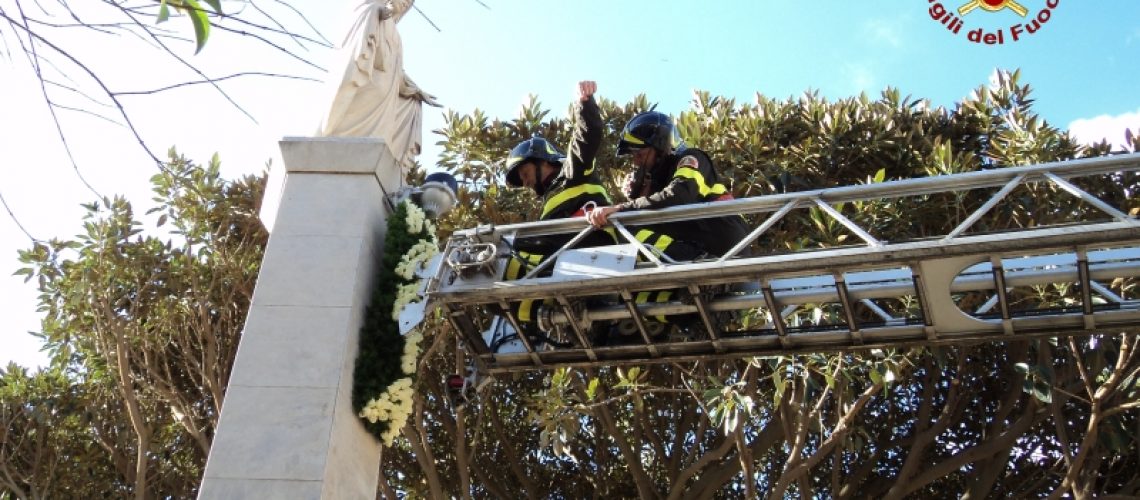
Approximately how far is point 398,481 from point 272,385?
27.8 ft

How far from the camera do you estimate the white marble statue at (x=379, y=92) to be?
26.7 feet

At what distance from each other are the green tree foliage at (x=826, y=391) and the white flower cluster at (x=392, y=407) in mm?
3700

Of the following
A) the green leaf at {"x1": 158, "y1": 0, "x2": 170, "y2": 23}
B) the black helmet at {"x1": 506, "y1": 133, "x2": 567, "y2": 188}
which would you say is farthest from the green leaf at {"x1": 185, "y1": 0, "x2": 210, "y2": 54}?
the black helmet at {"x1": 506, "y1": 133, "x2": 567, "y2": 188}

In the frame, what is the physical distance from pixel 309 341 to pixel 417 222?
1.21 metres

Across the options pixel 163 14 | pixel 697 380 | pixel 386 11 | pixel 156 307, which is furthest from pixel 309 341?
pixel 156 307

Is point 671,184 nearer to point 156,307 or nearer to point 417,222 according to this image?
Result: point 417,222

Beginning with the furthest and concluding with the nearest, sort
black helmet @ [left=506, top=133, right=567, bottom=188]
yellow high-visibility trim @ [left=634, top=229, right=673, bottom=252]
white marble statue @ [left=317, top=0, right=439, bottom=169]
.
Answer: white marble statue @ [left=317, top=0, right=439, bottom=169]
black helmet @ [left=506, top=133, right=567, bottom=188]
yellow high-visibility trim @ [left=634, top=229, right=673, bottom=252]

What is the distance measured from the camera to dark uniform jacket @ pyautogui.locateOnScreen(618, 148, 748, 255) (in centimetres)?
689

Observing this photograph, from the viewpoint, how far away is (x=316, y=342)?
702 cm

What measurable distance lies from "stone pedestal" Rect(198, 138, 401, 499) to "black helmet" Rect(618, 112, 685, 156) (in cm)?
173

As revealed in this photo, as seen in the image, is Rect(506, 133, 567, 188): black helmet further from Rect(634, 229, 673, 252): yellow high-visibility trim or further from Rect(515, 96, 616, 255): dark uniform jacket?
Rect(634, 229, 673, 252): yellow high-visibility trim

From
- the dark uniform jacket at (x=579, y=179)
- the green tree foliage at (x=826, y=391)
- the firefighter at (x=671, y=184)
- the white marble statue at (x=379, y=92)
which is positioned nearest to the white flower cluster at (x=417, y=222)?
the white marble statue at (x=379, y=92)

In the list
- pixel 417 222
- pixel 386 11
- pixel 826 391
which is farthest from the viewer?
pixel 826 391

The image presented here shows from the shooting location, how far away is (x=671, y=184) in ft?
22.7
